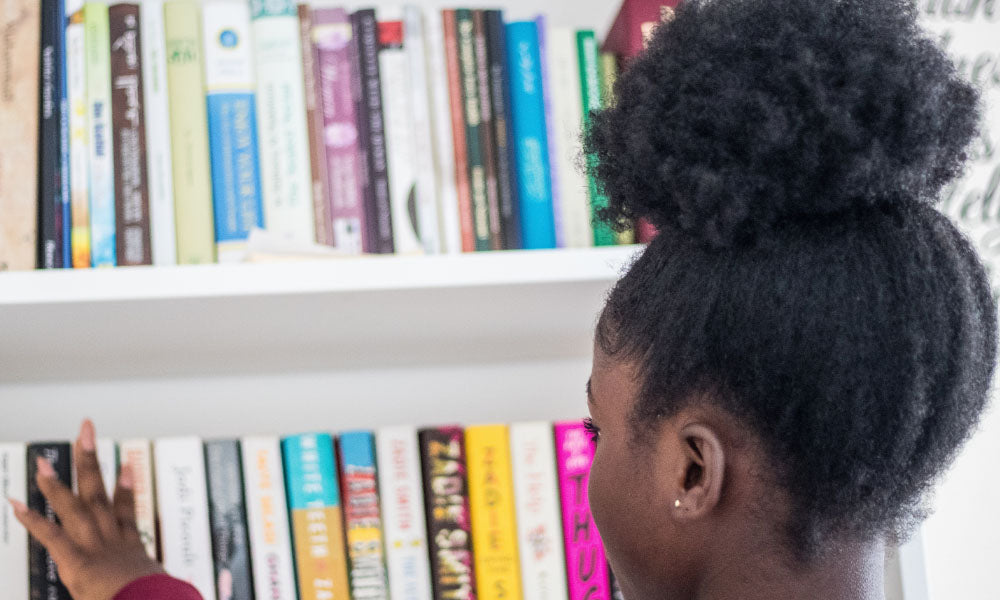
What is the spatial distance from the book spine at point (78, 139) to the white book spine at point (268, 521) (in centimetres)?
22

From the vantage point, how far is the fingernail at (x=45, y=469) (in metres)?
0.86

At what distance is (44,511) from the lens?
0.87m

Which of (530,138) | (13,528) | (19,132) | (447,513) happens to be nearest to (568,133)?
(530,138)

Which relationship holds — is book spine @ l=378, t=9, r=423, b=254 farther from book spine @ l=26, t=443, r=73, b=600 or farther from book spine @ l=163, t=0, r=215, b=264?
book spine @ l=26, t=443, r=73, b=600

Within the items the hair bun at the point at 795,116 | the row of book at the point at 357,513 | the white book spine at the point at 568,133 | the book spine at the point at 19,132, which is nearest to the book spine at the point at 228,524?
the row of book at the point at 357,513

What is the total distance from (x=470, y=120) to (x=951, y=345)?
0.48 metres

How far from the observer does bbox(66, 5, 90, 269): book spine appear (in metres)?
0.84

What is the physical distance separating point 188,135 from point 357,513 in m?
0.36

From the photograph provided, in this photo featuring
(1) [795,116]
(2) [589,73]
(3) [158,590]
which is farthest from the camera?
(2) [589,73]

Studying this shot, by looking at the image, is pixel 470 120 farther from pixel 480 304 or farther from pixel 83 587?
pixel 83 587

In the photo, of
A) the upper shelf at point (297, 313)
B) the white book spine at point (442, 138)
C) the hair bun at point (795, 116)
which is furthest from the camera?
the white book spine at point (442, 138)

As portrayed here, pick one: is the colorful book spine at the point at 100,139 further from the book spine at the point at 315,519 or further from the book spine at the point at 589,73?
the book spine at the point at 589,73

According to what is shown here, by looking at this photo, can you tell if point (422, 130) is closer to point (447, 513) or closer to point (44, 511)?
point (447, 513)

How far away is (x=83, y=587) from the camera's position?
0.83 meters
